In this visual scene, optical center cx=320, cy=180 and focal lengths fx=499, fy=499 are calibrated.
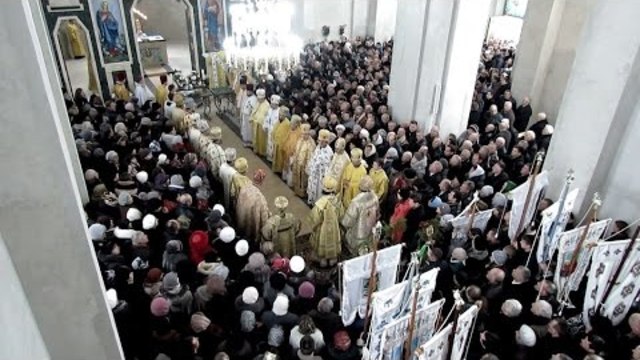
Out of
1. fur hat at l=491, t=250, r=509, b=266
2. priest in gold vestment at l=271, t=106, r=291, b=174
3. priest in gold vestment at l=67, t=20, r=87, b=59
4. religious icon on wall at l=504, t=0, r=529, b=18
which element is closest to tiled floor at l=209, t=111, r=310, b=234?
priest in gold vestment at l=271, t=106, r=291, b=174

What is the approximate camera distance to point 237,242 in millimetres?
6457

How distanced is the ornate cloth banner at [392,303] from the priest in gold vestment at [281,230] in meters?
2.53

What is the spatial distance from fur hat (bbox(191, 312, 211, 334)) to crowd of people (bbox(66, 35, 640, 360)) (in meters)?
0.01

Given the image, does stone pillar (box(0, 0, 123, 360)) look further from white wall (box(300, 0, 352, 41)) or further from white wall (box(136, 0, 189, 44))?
white wall (box(136, 0, 189, 44))

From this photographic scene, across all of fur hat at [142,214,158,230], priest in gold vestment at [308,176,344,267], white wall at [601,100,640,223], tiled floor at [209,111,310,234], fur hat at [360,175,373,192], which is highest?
white wall at [601,100,640,223]

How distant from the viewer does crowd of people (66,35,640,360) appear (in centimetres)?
533

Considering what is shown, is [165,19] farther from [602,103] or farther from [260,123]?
[602,103]

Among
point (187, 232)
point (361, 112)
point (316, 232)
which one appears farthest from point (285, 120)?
point (187, 232)

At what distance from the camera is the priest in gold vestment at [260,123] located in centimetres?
1117

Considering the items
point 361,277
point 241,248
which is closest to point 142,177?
point 241,248

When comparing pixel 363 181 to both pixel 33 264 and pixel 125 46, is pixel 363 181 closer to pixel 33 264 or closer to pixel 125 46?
pixel 33 264

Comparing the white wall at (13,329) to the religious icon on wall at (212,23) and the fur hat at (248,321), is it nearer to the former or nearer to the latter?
the fur hat at (248,321)

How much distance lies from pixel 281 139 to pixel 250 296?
17.6ft

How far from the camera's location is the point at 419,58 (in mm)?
10164
